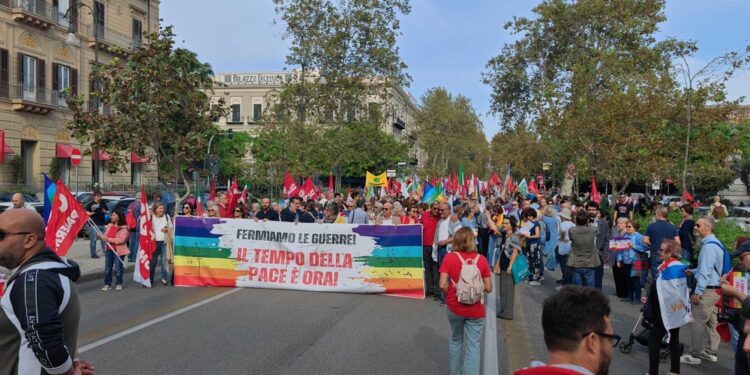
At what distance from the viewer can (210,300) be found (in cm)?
976

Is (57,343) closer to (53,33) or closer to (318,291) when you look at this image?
(318,291)

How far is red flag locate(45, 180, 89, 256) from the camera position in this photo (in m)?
9.62

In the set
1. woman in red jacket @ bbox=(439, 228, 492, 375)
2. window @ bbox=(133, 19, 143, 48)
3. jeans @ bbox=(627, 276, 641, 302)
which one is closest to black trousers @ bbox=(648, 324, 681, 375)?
woman in red jacket @ bbox=(439, 228, 492, 375)

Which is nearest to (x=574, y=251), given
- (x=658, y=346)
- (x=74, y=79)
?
(x=658, y=346)

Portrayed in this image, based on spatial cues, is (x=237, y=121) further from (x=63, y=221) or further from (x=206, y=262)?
(x=63, y=221)

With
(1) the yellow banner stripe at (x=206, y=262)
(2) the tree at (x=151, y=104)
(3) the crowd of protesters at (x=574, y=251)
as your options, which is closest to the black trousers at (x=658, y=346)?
(3) the crowd of protesters at (x=574, y=251)

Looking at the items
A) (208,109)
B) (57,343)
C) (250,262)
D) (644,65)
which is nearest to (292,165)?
(208,109)

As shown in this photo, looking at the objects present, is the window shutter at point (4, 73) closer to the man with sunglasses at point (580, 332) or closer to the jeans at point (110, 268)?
the jeans at point (110, 268)

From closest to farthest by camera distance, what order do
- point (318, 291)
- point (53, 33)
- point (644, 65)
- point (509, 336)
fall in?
point (509, 336) < point (318, 291) < point (53, 33) < point (644, 65)

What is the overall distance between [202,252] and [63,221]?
2.34 meters

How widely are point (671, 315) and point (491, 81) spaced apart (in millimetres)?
37259

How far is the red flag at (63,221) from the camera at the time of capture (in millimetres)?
9617

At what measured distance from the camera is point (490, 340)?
25.0 feet

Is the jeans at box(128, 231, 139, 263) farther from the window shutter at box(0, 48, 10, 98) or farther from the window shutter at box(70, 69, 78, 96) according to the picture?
the window shutter at box(70, 69, 78, 96)
